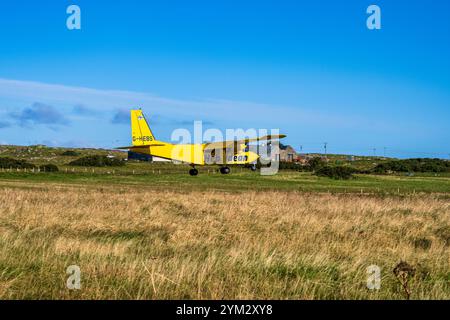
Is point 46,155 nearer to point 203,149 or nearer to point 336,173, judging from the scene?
point 336,173

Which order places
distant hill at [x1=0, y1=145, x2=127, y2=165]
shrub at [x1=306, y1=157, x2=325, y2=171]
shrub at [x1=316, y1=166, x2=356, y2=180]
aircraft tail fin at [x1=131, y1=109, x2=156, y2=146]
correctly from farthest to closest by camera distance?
distant hill at [x1=0, y1=145, x2=127, y2=165] → shrub at [x1=306, y1=157, x2=325, y2=171] → shrub at [x1=316, y1=166, x2=356, y2=180] → aircraft tail fin at [x1=131, y1=109, x2=156, y2=146]

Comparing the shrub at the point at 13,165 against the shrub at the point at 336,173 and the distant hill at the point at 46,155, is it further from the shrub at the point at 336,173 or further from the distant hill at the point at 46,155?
the shrub at the point at 336,173

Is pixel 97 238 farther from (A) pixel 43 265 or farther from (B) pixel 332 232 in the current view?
(B) pixel 332 232

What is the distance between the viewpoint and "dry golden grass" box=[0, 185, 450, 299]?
659 cm

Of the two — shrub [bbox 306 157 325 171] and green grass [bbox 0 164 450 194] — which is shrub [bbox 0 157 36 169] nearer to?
green grass [bbox 0 164 450 194]

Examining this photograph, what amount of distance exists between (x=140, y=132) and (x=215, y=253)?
1745 inches

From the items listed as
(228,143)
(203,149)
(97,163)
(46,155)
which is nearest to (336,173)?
(228,143)

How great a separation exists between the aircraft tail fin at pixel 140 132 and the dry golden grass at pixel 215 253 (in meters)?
35.2

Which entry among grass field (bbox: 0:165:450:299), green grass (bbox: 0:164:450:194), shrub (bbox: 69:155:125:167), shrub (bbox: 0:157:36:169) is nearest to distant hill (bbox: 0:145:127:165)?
shrub (bbox: 69:155:125:167)

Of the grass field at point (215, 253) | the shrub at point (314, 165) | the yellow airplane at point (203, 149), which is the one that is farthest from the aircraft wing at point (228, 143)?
the grass field at point (215, 253)

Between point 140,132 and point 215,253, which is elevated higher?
point 140,132

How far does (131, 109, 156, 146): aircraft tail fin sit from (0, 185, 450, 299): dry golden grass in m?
35.2

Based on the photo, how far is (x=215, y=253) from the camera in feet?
28.7
